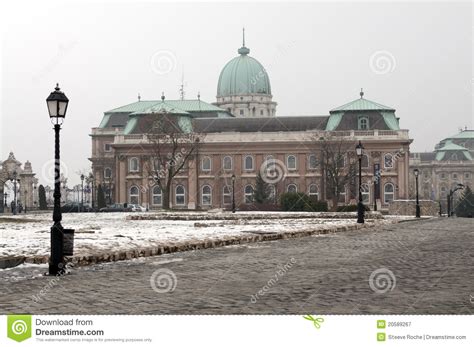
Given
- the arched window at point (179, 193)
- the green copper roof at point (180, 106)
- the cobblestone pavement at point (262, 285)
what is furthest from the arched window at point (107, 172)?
the cobblestone pavement at point (262, 285)

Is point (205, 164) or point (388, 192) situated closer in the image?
point (388, 192)

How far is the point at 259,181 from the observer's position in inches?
3366

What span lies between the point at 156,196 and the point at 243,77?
1162 inches

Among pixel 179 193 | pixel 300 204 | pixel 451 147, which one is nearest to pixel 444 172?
pixel 451 147

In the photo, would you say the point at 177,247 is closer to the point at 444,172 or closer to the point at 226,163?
the point at 226,163

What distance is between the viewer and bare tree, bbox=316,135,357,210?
269 feet

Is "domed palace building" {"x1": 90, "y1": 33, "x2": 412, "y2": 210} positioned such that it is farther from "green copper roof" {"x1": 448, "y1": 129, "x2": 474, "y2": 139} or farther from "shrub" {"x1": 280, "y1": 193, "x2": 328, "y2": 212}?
"green copper roof" {"x1": 448, "y1": 129, "x2": 474, "y2": 139}

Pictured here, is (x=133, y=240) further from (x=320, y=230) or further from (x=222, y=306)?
(x=222, y=306)

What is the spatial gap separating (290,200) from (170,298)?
4988 centimetres

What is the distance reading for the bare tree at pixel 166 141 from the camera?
264 feet

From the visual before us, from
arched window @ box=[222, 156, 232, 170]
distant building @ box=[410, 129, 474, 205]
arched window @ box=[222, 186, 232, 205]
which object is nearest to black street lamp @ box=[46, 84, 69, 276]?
arched window @ box=[222, 186, 232, 205]

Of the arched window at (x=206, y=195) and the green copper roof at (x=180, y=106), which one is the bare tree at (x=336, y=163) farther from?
the green copper roof at (x=180, y=106)

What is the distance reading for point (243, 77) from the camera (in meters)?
119

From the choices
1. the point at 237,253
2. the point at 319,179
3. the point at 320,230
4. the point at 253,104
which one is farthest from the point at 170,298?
the point at 253,104
